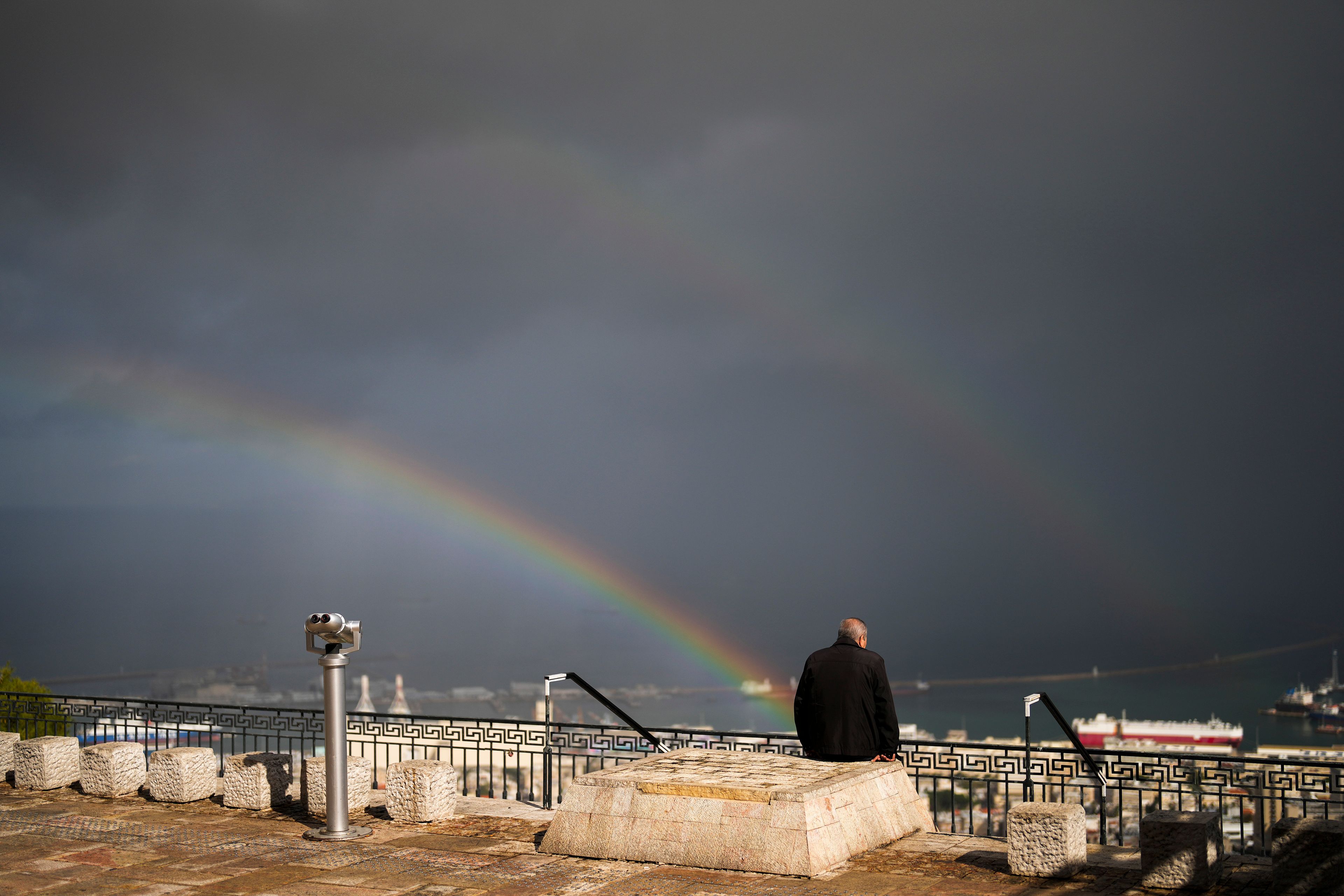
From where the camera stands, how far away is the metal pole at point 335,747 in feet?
27.1

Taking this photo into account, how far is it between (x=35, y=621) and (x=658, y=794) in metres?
182

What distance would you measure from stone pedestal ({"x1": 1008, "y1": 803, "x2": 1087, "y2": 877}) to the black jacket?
1.48 meters

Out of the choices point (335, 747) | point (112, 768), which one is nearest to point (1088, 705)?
point (112, 768)

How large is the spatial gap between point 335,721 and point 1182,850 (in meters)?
6.01

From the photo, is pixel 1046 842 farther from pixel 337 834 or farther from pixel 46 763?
pixel 46 763

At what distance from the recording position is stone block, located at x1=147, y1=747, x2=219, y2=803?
991 centimetres

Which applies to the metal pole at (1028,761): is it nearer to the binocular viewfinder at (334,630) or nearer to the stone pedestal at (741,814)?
the stone pedestal at (741,814)

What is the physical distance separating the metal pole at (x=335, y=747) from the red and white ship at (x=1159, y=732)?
67937 mm

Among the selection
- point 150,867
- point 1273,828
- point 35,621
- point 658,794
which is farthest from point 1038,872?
point 35,621

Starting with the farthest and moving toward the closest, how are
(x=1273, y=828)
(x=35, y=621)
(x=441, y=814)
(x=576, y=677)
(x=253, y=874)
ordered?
(x=35, y=621), (x=576, y=677), (x=441, y=814), (x=253, y=874), (x=1273, y=828)

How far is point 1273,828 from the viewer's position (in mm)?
6438

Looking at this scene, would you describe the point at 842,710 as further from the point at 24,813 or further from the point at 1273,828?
the point at 24,813

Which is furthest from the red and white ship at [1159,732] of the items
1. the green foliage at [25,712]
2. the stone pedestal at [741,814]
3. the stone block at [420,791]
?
the stone block at [420,791]

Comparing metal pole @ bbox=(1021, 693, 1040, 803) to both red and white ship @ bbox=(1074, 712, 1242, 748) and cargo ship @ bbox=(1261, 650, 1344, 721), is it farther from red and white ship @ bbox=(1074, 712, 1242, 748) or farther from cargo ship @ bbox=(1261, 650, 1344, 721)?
cargo ship @ bbox=(1261, 650, 1344, 721)
